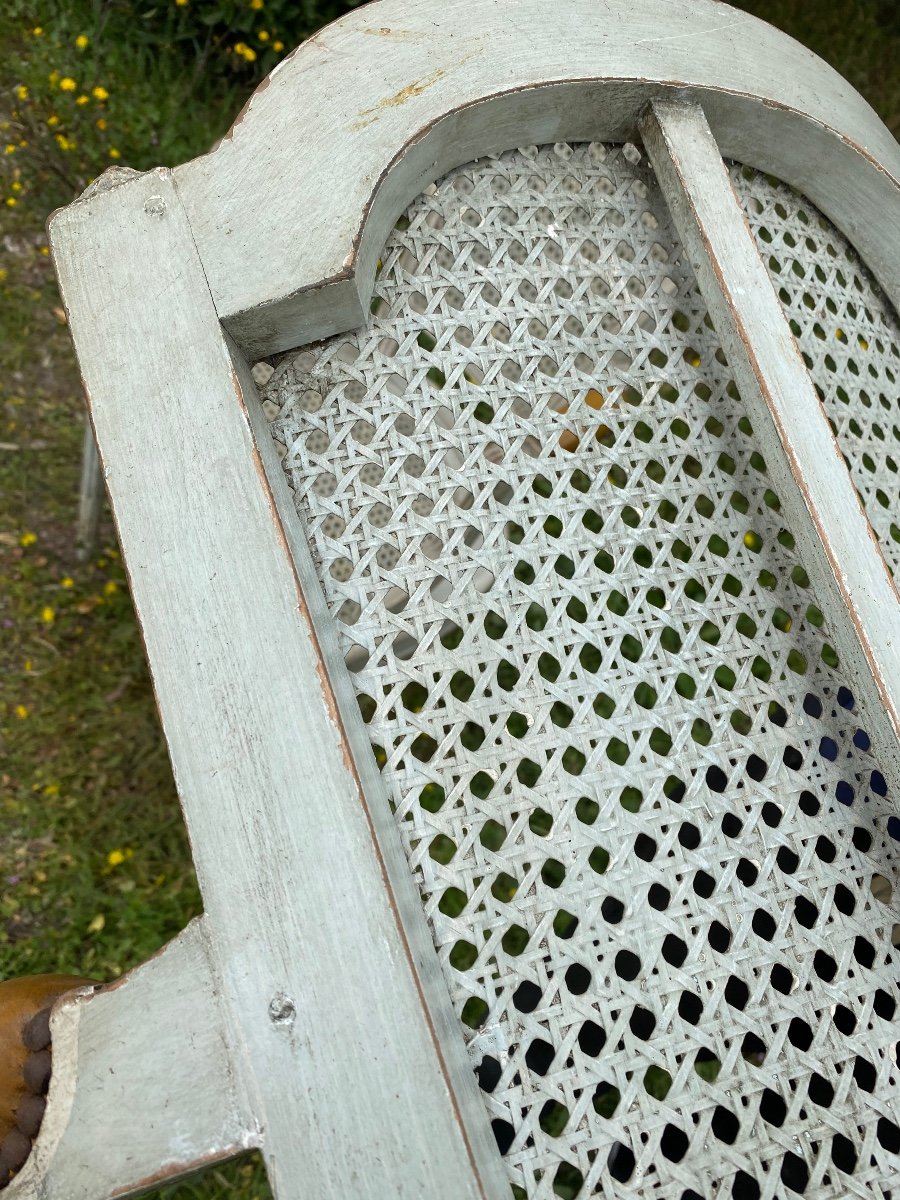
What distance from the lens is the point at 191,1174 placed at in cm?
72

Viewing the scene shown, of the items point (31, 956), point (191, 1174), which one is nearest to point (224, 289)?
point (191, 1174)

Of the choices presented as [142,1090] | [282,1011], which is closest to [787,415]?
[282,1011]

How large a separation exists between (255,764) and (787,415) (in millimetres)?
692

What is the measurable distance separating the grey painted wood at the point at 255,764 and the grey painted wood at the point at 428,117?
0.08m

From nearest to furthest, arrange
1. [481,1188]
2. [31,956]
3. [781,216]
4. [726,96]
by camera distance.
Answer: [481,1188], [726,96], [781,216], [31,956]

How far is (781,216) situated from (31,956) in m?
2.01

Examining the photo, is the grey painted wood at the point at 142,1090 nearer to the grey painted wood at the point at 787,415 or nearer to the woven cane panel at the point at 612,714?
the woven cane panel at the point at 612,714

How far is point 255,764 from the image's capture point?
75 centimetres

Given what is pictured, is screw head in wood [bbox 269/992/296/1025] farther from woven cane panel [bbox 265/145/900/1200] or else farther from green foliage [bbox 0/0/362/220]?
green foliage [bbox 0/0/362/220]

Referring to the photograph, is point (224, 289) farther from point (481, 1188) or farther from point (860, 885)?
point (860, 885)

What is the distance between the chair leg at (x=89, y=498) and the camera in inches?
77.9

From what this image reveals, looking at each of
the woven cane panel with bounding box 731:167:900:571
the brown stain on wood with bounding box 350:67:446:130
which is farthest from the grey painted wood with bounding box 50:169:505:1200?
the woven cane panel with bounding box 731:167:900:571

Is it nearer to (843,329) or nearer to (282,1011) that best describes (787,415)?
(843,329)

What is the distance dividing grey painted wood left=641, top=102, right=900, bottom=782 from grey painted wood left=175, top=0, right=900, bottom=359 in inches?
3.3
